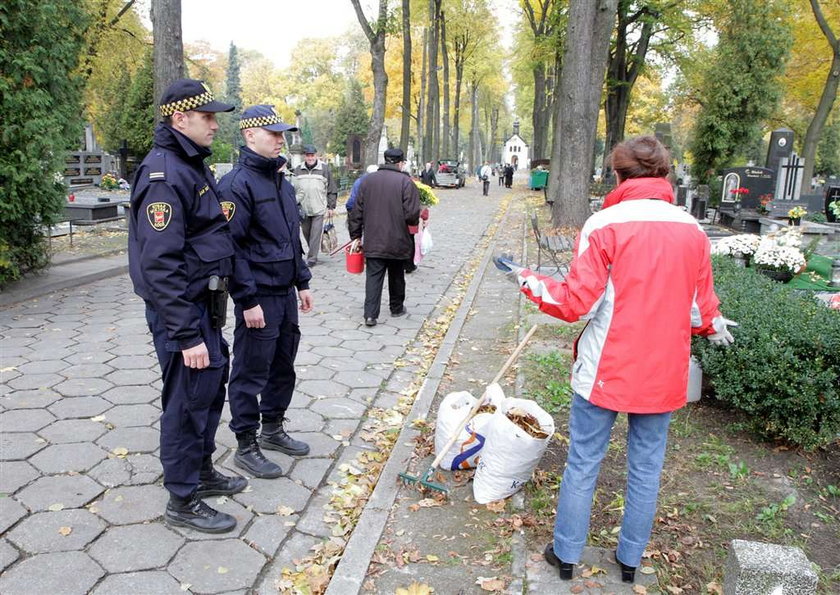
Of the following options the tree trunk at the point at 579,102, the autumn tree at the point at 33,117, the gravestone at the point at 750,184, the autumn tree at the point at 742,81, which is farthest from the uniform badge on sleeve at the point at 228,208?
the autumn tree at the point at 742,81

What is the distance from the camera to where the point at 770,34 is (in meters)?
25.5

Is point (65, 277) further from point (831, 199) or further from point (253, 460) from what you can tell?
point (831, 199)

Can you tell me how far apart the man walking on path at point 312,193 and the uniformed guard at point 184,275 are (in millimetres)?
6843

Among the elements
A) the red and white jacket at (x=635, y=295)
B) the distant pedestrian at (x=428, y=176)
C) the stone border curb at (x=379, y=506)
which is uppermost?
the distant pedestrian at (x=428, y=176)

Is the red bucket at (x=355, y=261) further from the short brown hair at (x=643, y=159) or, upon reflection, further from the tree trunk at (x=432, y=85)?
the tree trunk at (x=432, y=85)

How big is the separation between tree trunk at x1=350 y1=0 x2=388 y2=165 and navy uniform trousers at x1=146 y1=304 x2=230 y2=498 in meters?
18.0

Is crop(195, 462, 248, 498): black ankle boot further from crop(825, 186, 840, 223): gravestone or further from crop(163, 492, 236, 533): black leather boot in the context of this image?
crop(825, 186, 840, 223): gravestone

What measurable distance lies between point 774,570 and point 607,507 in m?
1.49

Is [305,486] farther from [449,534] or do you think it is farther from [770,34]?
[770,34]

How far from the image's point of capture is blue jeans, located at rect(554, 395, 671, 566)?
9.61 ft

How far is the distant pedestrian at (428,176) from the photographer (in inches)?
1353

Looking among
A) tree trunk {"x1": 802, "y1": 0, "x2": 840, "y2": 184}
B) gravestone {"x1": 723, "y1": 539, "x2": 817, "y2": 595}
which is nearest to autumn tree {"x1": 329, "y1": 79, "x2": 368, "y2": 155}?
tree trunk {"x1": 802, "y1": 0, "x2": 840, "y2": 184}

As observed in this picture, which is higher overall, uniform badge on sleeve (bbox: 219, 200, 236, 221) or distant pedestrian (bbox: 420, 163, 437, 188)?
distant pedestrian (bbox: 420, 163, 437, 188)

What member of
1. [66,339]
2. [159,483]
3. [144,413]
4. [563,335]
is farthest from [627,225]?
[66,339]
